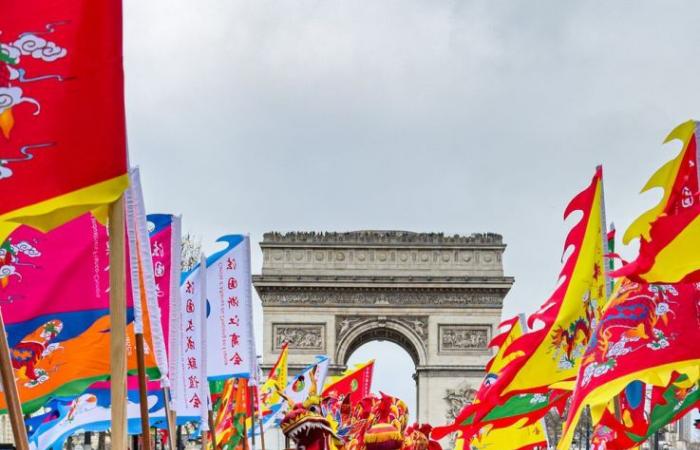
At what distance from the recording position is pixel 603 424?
1186 centimetres

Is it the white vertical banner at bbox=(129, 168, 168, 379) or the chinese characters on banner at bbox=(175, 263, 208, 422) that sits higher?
the chinese characters on banner at bbox=(175, 263, 208, 422)

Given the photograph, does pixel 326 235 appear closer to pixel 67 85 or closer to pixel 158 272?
pixel 158 272

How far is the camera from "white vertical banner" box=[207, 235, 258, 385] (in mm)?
16547

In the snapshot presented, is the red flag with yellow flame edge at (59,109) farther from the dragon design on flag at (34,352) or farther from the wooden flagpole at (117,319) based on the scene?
the dragon design on flag at (34,352)

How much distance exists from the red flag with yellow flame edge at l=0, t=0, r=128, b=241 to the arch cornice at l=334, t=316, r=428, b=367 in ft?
185

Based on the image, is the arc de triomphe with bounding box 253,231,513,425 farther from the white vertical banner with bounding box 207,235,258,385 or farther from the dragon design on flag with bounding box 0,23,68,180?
the dragon design on flag with bounding box 0,23,68,180

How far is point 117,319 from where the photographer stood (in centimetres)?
542

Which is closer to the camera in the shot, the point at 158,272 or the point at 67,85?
the point at 67,85

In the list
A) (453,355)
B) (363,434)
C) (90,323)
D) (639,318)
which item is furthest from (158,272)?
(453,355)

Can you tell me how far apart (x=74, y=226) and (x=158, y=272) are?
3.39m

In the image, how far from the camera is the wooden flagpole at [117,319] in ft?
17.8

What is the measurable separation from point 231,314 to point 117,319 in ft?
37.1

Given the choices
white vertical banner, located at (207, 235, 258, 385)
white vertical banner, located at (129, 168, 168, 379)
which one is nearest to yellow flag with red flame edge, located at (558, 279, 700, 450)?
white vertical banner, located at (129, 168, 168, 379)

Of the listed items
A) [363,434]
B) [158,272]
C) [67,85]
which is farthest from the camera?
[158,272]
